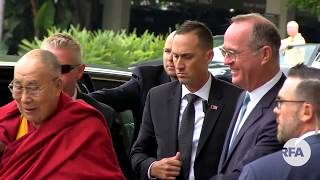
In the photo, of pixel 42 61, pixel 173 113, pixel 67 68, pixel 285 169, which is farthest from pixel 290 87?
pixel 67 68

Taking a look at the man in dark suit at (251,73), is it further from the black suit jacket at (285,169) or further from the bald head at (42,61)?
the bald head at (42,61)

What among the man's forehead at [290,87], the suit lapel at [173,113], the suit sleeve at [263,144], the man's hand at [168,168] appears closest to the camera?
the man's forehead at [290,87]

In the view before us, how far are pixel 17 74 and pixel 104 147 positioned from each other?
1.79 feet

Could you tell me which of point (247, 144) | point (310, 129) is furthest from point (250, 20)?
point (310, 129)

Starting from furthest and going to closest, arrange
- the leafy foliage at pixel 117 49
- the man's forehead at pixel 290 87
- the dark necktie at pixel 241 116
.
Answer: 1. the leafy foliage at pixel 117 49
2. the dark necktie at pixel 241 116
3. the man's forehead at pixel 290 87

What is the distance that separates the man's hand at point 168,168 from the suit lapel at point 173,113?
0.12m

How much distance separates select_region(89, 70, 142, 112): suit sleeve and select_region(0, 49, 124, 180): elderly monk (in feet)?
3.67

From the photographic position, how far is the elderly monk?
3312 mm

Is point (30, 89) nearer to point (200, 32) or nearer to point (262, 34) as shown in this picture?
point (200, 32)

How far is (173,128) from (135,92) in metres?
0.92

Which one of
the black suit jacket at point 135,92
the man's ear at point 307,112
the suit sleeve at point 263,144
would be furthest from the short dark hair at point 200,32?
the man's ear at point 307,112

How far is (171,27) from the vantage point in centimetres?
2106

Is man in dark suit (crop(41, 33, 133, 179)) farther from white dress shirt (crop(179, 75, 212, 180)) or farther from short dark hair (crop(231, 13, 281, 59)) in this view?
short dark hair (crop(231, 13, 281, 59))

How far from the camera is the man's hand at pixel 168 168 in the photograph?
3.65m
